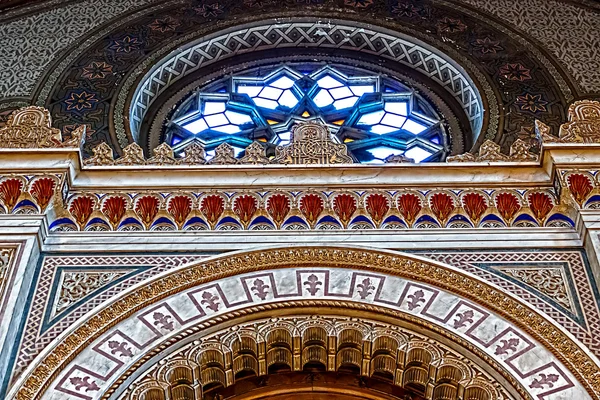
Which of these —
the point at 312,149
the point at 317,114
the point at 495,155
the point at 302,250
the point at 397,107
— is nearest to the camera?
the point at 302,250

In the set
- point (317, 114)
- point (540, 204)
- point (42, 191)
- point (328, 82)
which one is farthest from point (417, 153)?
point (42, 191)

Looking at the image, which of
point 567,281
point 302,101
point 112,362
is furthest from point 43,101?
point 567,281

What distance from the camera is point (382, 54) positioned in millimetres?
13258

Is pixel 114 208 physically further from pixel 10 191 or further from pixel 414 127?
pixel 414 127

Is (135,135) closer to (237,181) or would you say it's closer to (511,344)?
(237,181)

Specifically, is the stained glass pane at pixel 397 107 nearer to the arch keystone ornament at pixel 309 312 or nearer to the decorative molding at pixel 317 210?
the decorative molding at pixel 317 210

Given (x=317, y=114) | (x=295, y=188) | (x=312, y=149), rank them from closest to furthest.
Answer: (x=295, y=188), (x=312, y=149), (x=317, y=114)

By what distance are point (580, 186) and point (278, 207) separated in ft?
8.02

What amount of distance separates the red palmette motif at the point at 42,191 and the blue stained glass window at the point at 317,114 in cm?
279

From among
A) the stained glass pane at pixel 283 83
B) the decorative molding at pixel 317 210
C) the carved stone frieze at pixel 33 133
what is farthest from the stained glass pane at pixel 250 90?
the decorative molding at pixel 317 210

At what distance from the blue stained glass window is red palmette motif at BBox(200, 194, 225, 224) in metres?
2.43

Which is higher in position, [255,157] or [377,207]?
[255,157]

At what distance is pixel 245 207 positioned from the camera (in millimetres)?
9328

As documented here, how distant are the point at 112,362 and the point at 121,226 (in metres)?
1.62
